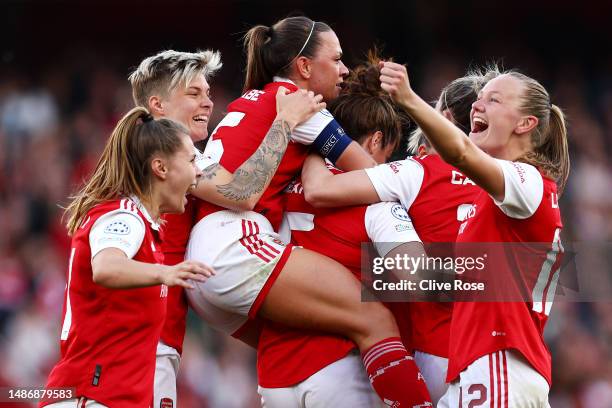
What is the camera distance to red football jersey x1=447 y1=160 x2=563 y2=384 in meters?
4.09

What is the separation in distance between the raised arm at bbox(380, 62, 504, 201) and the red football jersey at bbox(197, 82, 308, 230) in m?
1.12

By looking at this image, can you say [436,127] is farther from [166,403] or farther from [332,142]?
[166,403]

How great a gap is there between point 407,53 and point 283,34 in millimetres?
7327

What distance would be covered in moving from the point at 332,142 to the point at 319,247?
0.48 metres

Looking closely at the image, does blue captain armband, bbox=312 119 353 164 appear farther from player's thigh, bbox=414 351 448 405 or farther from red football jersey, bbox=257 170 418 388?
player's thigh, bbox=414 351 448 405

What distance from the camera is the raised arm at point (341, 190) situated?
4.75 meters

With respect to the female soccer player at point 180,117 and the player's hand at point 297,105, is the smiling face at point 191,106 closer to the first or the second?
the female soccer player at point 180,117

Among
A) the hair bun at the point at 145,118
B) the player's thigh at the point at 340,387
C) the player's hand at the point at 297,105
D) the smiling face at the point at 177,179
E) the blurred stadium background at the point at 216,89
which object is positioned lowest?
the player's thigh at the point at 340,387

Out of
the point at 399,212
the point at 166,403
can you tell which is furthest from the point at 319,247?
the point at 166,403

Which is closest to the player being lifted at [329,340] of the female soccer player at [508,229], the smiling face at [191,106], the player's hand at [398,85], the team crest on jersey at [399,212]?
the team crest on jersey at [399,212]

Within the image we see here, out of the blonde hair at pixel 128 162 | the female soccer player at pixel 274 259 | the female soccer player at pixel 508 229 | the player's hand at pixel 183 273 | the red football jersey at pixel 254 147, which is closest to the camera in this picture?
the player's hand at pixel 183 273

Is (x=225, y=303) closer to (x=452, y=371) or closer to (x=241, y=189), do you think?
(x=241, y=189)

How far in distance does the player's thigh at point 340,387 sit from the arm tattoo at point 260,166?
851mm

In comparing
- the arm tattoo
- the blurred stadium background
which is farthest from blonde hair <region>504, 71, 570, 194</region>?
the blurred stadium background
